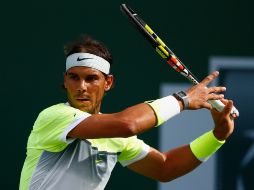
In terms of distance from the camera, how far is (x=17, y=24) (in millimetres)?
6418

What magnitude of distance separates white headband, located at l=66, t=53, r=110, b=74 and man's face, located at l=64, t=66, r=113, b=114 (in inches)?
1.1

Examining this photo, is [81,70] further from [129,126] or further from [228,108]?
[228,108]

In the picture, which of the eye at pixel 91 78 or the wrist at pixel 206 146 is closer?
the eye at pixel 91 78

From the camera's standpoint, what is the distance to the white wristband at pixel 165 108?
14.1 feet

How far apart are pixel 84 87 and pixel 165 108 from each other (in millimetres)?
579

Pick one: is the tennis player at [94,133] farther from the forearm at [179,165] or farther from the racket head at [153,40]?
the racket head at [153,40]

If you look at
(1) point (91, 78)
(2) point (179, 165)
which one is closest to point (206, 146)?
(2) point (179, 165)

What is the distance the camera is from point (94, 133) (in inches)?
168

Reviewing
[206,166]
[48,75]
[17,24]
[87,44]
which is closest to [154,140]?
[206,166]

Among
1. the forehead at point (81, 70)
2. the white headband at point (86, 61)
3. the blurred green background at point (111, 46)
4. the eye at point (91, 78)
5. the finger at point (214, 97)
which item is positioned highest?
the blurred green background at point (111, 46)

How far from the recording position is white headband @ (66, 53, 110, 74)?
4.80m

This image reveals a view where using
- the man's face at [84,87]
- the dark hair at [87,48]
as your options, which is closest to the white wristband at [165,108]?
the man's face at [84,87]

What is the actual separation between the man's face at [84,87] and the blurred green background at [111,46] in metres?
1.65

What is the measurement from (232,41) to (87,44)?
2.20m
